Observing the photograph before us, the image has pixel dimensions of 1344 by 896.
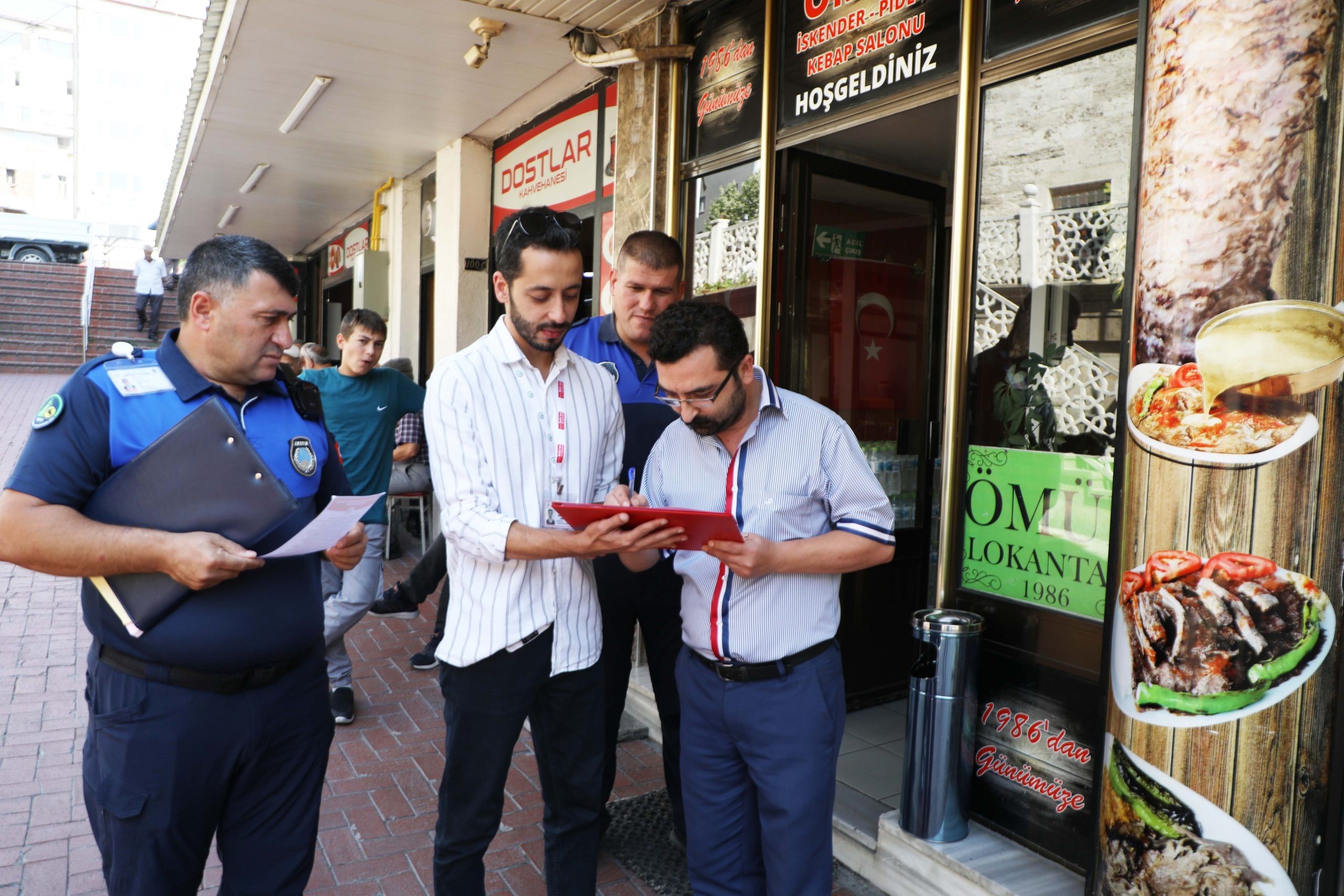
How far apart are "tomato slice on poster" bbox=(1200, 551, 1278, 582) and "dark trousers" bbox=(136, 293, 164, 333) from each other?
A: 72.2 ft

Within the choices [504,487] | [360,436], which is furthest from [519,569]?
[360,436]

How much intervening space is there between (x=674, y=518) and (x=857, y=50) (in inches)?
104

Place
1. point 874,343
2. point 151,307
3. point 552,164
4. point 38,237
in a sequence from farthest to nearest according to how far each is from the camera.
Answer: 1. point 38,237
2. point 151,307
3. point 552,164
4. point 874,343

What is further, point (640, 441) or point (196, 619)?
point (640, 441)

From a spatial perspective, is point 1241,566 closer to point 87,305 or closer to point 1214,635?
point 1214,635

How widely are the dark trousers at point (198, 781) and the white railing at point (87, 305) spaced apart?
2064 centimetres

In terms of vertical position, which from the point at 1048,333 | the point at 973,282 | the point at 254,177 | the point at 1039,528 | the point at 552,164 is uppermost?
the point at 254,177

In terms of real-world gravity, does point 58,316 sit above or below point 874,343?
above

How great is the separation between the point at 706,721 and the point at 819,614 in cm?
40

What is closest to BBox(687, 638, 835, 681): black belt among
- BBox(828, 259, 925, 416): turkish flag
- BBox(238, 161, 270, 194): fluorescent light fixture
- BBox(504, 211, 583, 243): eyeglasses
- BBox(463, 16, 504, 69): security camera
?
BBox(504, 211, 583, 243): eyeglasses

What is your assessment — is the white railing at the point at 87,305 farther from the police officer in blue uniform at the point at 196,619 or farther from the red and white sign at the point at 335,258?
the police officer in blue uniform at the point at 196,619

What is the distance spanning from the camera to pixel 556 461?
2406 mm

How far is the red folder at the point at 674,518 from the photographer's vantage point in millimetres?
1869

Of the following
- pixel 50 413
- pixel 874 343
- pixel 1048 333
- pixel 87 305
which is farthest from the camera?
pixel 87 305
